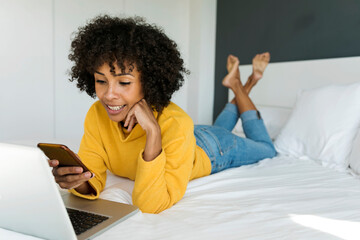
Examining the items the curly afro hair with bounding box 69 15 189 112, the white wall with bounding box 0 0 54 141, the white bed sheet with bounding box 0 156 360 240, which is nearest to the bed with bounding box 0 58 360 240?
the white bed sheet with bounding box 0 156 360 240

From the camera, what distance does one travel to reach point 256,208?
1010 millimetres

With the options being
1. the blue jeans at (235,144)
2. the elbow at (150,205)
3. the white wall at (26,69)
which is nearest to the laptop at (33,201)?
the elbow at (150,205)

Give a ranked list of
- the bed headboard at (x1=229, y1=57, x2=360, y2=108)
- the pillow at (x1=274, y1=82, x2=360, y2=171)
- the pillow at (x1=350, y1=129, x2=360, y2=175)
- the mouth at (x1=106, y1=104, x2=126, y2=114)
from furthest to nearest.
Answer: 1. the bed headboard at (x1=229, y1=57, x2=360, y2=108)
2. the pillow at (x1=274, y1=82, x2=360, y2=171)
3. the pillow at (x1=350, y1=129, x2=360, y2=175)
4. the mouth at (x1=106, y1=104, x2=126, y2=114)

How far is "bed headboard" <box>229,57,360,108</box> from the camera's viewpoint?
224cm

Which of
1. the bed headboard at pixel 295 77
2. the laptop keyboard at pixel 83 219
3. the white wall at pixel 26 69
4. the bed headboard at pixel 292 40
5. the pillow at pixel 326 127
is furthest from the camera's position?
A: the white wall at pixel 26 69

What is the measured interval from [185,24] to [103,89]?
124 inches

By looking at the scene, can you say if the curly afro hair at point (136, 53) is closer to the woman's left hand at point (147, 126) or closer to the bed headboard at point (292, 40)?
the woman's left hand at point (147, 126)

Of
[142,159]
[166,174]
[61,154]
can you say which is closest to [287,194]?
[166,174]

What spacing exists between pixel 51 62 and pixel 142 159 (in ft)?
8.62

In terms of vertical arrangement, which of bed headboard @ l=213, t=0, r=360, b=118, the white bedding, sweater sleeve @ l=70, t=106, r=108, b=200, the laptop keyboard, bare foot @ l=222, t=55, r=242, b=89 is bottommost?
the white bedding

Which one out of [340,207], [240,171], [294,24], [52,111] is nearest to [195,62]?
[294,24]

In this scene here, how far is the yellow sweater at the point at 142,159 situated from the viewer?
3.18 feet

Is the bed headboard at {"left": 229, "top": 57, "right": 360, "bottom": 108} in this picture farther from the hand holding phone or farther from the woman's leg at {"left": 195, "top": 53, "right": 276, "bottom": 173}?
the hand holding phone

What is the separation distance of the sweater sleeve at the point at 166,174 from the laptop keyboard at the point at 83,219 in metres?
0.22
